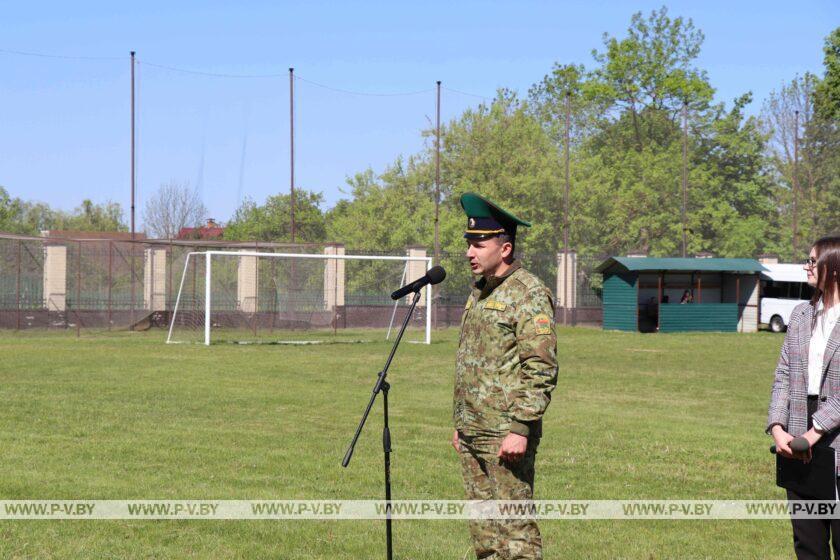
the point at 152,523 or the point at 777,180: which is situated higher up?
the point at 777,180

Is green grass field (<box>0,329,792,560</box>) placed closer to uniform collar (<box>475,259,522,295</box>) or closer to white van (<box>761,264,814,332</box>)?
uniform collar (<box>475,259,522,295</box>)

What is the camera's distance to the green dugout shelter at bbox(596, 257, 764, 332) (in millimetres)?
41969

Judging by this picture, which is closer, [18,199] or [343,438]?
[343,438]

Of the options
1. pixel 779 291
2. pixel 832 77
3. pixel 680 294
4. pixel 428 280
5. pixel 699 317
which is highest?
pixel 832 77

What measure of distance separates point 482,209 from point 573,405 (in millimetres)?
10442

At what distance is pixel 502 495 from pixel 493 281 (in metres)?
1.02

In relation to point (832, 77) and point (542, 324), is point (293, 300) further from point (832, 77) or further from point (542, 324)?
point (542, 324)

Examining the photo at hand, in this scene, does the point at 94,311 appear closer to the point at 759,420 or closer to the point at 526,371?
the point at 759,420

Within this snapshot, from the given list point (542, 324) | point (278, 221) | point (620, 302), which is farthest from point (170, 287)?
point (278, 221)

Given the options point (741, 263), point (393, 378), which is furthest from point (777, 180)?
point (393, 378)

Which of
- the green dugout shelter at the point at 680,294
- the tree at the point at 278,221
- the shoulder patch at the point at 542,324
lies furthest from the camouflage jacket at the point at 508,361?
Answer: the tree at the point at 278,221

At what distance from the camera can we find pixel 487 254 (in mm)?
5066

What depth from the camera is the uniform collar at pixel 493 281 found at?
5078 millimetres

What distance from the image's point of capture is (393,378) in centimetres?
A: 1905
